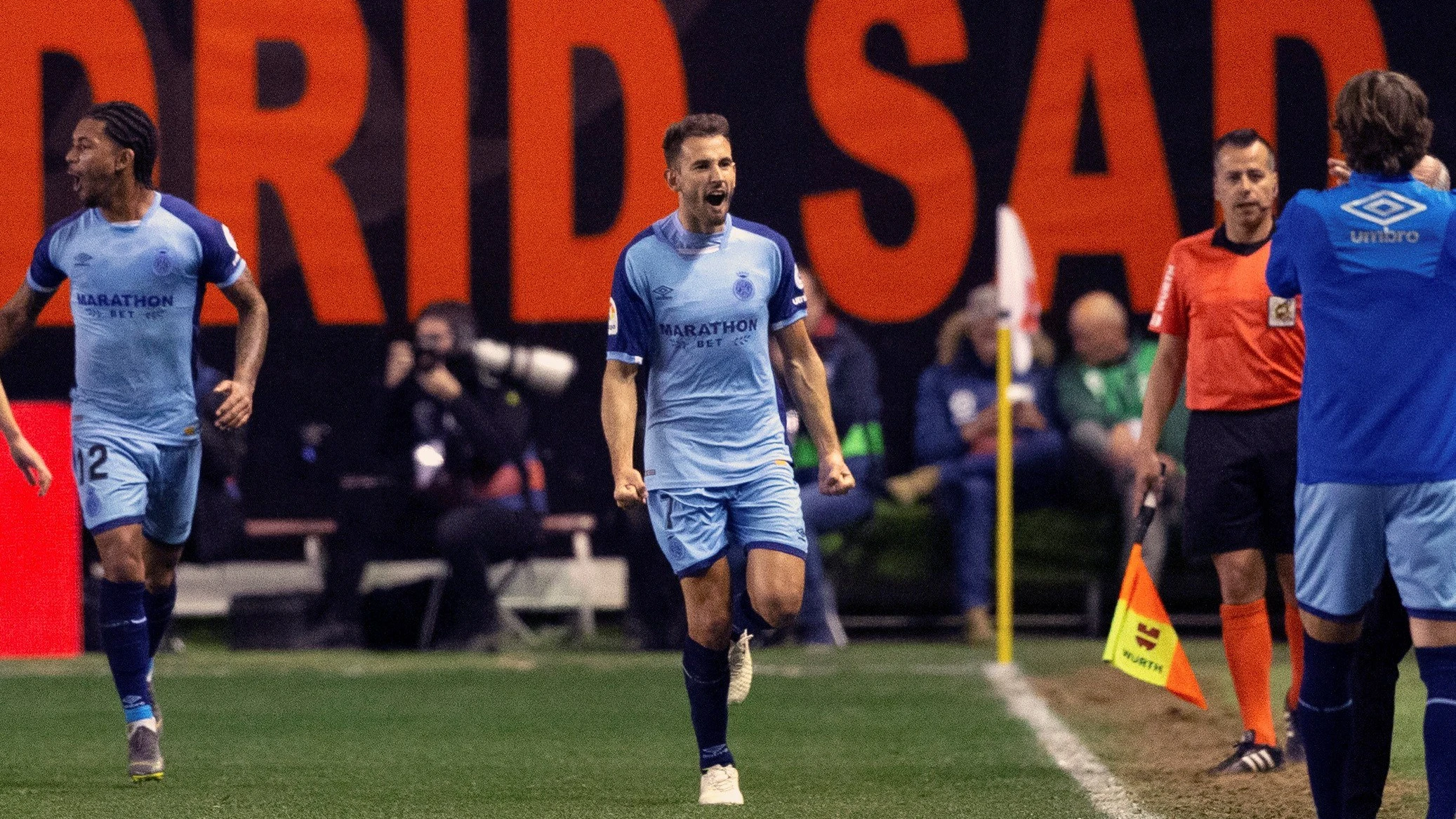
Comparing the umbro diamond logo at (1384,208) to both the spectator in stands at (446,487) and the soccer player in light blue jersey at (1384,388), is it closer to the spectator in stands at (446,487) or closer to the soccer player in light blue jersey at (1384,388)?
the soccer player in light blue jersey at (1384,388)

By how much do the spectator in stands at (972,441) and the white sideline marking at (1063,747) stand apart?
3.17ft

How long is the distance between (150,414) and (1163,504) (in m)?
6.36

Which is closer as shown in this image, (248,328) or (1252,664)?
(1252,664)

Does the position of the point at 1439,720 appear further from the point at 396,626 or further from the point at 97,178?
the point at 396,626

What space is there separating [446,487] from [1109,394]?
12.1ft

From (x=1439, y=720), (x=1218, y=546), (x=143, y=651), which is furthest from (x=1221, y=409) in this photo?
(x=143, y=651)

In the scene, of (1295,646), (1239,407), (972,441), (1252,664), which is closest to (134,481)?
(1239,407)

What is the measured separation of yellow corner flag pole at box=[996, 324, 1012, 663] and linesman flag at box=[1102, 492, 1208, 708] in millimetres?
3165

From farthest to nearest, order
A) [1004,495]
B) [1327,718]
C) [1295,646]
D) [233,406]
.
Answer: [1004,495] < [1295,646] < [233,406] < [1327,718]

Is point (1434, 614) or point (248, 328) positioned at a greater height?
point (248, 328)

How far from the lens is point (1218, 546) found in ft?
23.6

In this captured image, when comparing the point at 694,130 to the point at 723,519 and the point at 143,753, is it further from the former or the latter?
the point at 143,753

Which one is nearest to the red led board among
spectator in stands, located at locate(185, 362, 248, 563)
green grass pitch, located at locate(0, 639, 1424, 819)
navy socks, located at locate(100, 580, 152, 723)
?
green grass pitch, located at locate(0, 639, 1424, 819)

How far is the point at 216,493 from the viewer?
11.5 m
